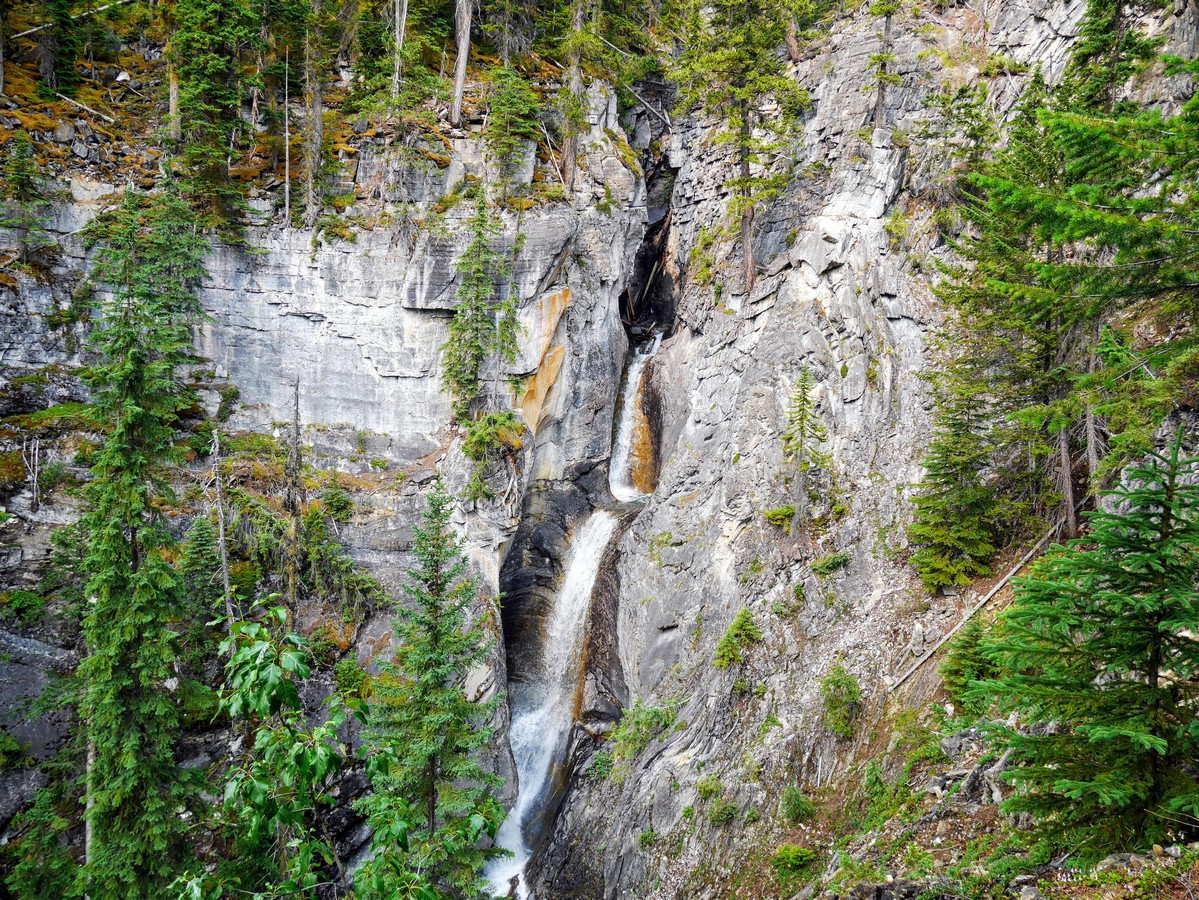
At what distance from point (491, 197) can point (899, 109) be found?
15.7 m

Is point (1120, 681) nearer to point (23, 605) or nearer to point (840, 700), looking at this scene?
point (840, 700)

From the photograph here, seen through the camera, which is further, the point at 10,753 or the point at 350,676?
the point at 350,676

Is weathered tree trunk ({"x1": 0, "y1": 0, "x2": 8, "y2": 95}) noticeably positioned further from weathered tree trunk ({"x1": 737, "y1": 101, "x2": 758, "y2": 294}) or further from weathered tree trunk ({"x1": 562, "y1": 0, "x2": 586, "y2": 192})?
weathered tree trunk ({"x1": 737, "y1": 101, "x2": 758, "y2": 294})

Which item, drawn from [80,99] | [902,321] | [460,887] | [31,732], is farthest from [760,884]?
[80,99]

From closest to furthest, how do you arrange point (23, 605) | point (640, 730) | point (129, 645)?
point (129, 645) → point (23, 605) → point (640, 730)

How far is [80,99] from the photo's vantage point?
78.0ft

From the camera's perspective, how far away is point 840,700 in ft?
44.2

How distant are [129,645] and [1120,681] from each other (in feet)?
55.3

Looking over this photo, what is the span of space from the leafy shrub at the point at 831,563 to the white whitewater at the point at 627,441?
10.2 meters

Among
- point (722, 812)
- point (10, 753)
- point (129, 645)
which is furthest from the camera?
point (10, 753)

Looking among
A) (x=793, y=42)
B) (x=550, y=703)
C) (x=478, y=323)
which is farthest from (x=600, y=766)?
(x=793, y=42)

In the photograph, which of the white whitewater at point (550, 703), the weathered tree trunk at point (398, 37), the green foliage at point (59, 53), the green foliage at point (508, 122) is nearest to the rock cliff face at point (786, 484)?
the white whitewater at point (550, 703)

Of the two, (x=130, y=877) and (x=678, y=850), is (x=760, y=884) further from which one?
(x=130, y=877)

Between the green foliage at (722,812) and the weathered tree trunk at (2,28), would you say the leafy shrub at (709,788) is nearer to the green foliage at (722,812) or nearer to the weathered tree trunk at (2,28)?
the green foliage at (722,812)
